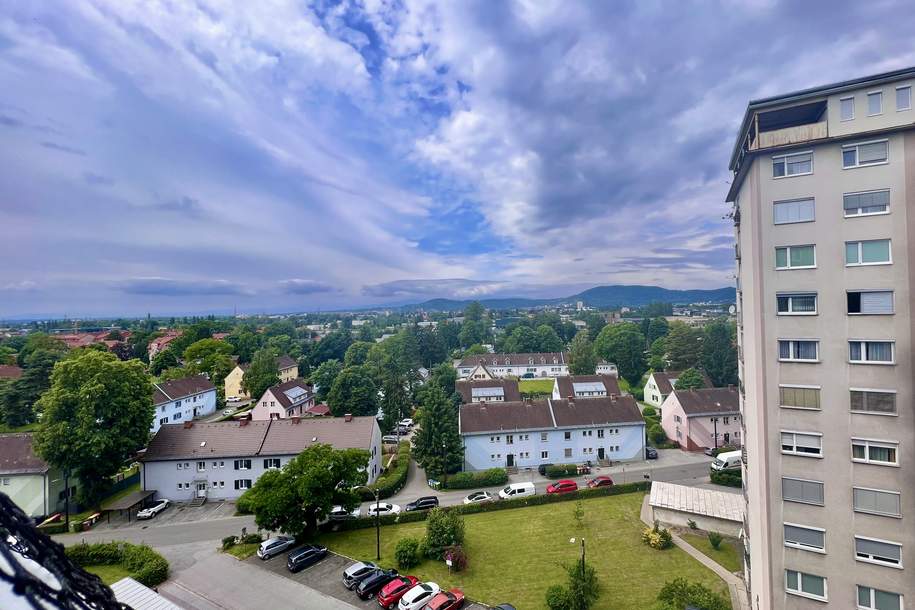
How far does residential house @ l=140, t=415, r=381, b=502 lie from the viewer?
33.3m

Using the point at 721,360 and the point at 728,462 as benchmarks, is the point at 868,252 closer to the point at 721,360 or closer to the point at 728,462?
the point at 728,462

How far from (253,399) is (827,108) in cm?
6802

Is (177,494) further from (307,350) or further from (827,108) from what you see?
(307,350)

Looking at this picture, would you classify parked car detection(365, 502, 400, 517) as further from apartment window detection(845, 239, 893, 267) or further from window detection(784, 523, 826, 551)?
apartment window detection(845, 239, 893, 267)

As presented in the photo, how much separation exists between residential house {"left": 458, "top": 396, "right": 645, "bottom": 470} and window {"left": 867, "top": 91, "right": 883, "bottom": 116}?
30.1 meters

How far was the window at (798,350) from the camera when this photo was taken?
15.8 meters

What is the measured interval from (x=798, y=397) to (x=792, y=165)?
29.9 ft

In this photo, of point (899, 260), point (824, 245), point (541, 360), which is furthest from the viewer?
point (541, 360)

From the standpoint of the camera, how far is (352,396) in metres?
48.2

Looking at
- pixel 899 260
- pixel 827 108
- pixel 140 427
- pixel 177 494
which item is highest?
pixel 827 108

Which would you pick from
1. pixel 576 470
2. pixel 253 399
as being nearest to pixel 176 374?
pixel 253 399

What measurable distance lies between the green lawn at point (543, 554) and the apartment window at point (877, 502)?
8530 mm

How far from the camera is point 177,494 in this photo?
109 feet

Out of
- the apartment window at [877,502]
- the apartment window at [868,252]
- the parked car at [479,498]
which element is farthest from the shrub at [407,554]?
the apartment window at [868,252]
